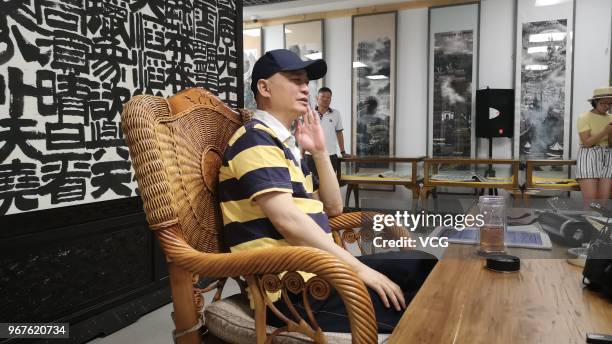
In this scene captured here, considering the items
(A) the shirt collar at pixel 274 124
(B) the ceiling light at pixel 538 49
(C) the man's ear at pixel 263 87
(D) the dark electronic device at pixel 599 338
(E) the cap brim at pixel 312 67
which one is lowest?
(D) the dark electronic device at pixel 599 338

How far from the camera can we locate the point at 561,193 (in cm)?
507

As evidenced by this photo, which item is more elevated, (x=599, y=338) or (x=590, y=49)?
(x=590, y=49)

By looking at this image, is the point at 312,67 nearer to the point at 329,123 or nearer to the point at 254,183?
the point at 254,183

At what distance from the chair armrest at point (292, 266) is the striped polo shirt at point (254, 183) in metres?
0.17

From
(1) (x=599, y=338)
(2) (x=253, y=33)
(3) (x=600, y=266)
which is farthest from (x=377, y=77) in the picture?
(1) (x=599, y=338)

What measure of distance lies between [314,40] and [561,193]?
405 centimetres

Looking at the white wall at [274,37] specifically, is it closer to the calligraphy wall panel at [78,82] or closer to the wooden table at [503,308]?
the calligraphy wall panel at [78,82]

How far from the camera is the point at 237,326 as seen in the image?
3.77 ft

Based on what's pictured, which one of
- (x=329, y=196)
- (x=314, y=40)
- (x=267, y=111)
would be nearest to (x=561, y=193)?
(x=314, y=40)

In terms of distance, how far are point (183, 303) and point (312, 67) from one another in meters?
0.84

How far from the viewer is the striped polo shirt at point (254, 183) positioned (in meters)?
1.19

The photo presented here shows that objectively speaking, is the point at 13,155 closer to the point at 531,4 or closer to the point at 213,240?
the point at 213,240

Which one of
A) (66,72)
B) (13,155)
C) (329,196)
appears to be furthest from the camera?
(66,72)

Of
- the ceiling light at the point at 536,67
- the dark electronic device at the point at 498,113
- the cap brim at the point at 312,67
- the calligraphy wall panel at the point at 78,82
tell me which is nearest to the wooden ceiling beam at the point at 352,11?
the ceiling light at the point at 536,67
